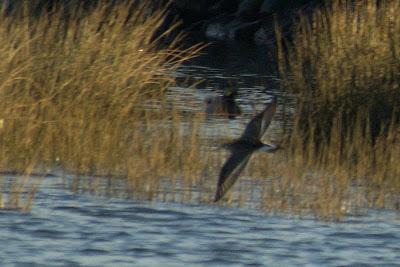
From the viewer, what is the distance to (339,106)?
12594 mm

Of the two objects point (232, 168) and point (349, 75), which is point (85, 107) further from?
point (349, 75)

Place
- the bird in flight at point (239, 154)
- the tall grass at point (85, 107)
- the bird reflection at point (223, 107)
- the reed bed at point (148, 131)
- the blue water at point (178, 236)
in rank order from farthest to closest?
the bird reflection at point (223, 107), the tall grass at point (85, 107), the reed bed at point (148, 131), the bird in flight at point (239, 154), the blue water at point (178, 236)

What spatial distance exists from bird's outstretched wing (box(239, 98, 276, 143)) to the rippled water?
1.79 ft

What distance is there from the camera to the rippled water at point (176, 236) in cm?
746

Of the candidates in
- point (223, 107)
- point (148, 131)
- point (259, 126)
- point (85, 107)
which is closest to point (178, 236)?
point (259, 126)

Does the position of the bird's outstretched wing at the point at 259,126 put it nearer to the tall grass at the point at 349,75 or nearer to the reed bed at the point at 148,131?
the reed bed at the point at 148,131

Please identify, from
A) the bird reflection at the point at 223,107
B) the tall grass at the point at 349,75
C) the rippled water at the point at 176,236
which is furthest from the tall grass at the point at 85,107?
the bird reflection at the point at 223,107

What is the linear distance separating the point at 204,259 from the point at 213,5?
2805cm

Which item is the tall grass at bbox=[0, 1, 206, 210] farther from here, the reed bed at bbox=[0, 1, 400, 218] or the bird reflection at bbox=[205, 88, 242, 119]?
the bird reflection at bbox=[205, 88, 242, 119]

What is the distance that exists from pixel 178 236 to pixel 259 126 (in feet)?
4.39

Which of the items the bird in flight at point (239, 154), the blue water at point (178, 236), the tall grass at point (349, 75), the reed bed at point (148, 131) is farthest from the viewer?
the tall grass at point (349, 75)

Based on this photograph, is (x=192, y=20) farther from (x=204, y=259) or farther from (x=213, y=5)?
(x=204, y=259)

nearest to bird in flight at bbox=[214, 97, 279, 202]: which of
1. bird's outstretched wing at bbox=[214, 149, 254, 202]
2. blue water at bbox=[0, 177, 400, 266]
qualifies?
bird's outstretched wing at bbox=[214, 149, 254, 202]

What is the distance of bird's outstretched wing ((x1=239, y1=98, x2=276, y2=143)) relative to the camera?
8953mm
